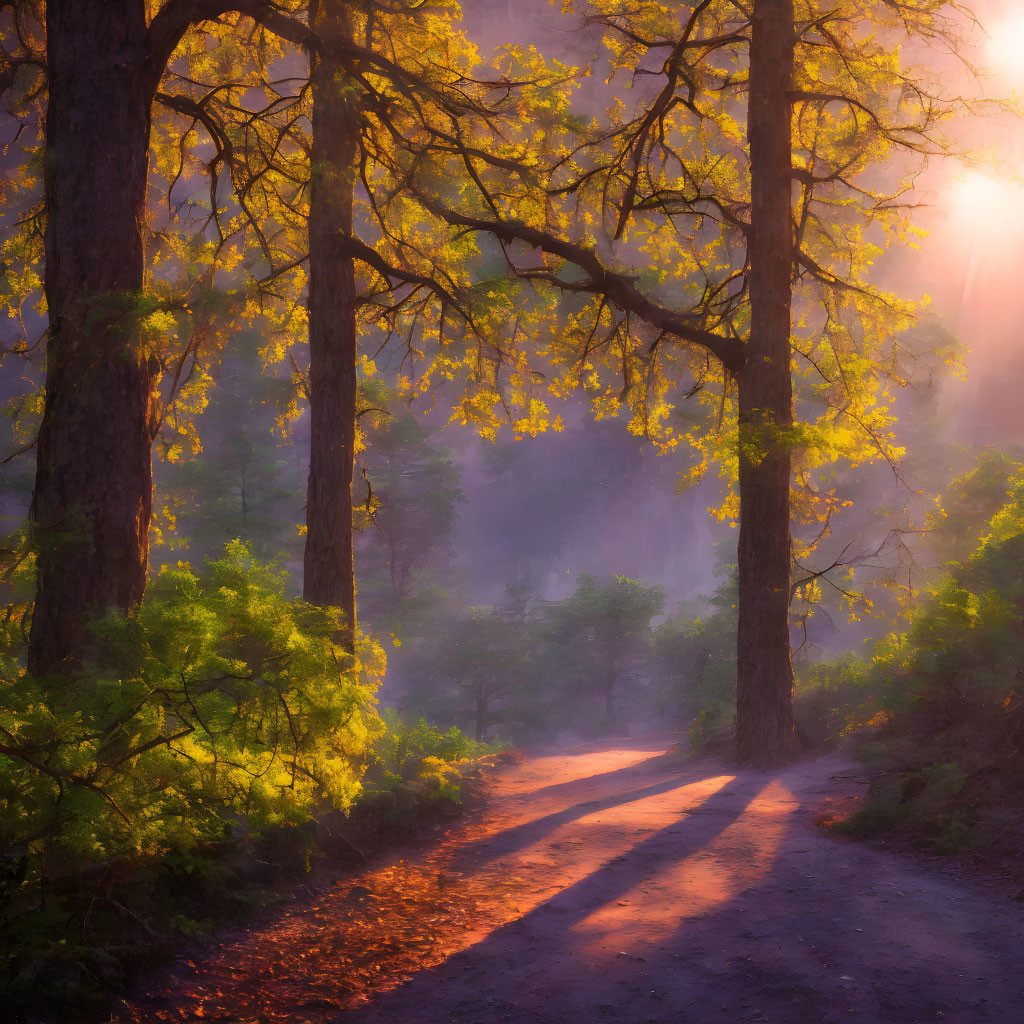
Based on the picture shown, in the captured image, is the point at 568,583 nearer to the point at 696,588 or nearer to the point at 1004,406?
the point at 696,588

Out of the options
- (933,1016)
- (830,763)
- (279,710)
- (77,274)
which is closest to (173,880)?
(279,710)

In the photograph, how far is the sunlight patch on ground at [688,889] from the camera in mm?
4488

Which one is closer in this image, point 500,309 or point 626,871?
point 626,871

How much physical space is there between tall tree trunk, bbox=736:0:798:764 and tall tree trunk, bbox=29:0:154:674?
24.6ft

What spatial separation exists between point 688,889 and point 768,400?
6.70m

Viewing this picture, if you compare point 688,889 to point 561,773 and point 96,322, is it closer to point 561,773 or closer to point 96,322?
point 96,322

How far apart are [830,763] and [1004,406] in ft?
127

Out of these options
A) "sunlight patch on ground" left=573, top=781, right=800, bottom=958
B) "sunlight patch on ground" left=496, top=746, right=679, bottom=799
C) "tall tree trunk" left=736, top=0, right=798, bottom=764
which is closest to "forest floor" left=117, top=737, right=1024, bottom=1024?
"sunlight patch on ground" left=573, top=781, right=800, bottom=958

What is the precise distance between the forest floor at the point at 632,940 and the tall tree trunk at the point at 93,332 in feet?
9.39

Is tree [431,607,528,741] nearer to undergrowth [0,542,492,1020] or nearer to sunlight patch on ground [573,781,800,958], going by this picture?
sunlight patch on ground [573,781,800,958]

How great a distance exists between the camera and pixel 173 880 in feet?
14.2

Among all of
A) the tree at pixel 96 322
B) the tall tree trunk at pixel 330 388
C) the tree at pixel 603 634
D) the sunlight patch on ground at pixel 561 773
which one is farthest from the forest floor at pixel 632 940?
the tree at pixel 603 634

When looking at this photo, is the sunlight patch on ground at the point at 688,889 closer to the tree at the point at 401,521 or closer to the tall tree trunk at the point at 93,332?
the tall tree trunk at the point at 93,332

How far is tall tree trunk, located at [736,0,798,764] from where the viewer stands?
10000 millimetres
